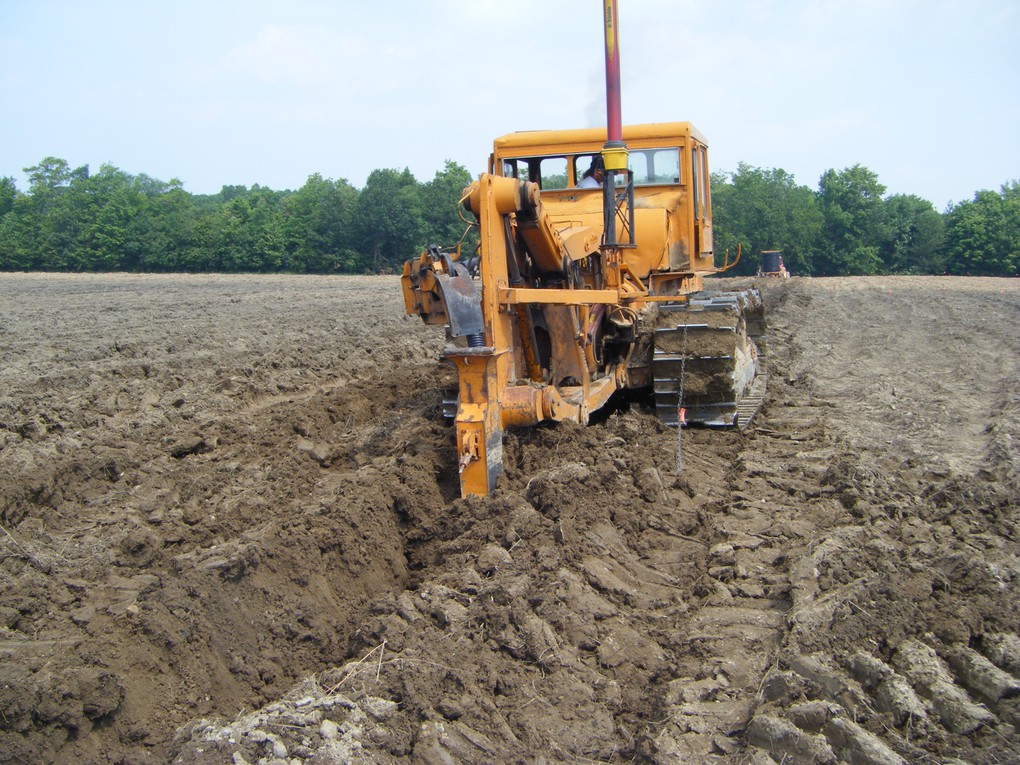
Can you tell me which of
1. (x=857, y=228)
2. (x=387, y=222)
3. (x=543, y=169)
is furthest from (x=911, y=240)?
(x=543, y=169)

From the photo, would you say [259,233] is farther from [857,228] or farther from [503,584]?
[503,584]

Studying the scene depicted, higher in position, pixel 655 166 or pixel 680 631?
pixel 655 166

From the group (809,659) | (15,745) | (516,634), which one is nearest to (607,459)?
(516,634)

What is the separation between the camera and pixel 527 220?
271 inches

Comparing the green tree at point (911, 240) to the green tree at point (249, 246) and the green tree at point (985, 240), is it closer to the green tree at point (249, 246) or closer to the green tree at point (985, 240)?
the green tree at point (985, 240)

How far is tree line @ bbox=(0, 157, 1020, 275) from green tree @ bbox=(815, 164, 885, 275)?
0.06 metres

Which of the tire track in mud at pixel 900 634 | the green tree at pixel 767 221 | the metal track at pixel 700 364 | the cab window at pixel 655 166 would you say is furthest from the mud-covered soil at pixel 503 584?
the green tree at pixel 767 221

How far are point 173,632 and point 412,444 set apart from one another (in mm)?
2956

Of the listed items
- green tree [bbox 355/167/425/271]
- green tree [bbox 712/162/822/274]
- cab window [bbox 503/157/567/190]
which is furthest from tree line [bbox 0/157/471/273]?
cab window [bbox 503/157/567/190]

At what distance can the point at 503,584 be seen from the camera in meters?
4.98

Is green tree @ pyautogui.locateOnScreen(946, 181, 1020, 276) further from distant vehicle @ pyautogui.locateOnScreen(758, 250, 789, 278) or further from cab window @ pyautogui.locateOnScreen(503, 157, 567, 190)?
cab window @ pyautogui.locateOnScreen(503, 157, 567, 190)

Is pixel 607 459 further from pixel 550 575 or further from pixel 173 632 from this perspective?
pixel 173 632

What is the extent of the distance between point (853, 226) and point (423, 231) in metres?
23.9

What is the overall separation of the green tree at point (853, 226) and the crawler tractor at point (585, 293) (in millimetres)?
42885
